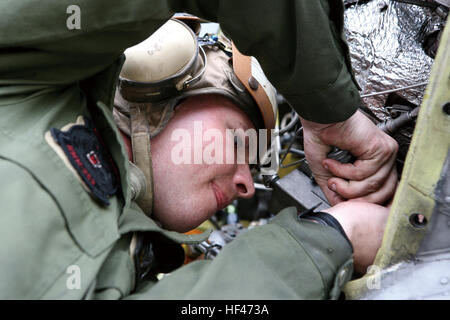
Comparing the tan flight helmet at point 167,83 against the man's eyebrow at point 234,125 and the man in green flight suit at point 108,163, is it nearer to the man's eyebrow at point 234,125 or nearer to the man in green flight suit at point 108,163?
the man's eyebrow at point 234,125

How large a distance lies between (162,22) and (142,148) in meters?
0.45

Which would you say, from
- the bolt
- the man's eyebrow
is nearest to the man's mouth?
the man's eyebrow

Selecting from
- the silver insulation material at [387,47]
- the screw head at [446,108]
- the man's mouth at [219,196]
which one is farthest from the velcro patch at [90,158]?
the silver insulation material at [387,47]

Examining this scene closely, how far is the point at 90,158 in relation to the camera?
995 millimetres

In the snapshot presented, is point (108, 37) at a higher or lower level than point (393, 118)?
higher

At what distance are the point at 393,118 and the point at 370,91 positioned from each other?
129 millimetres

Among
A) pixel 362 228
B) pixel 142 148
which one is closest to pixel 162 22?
A: pixel 142 148

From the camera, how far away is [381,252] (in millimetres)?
945

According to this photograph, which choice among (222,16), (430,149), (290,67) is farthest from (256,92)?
(430,149)

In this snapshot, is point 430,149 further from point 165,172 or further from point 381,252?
point 165,172

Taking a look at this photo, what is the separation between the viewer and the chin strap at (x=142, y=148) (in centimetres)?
134

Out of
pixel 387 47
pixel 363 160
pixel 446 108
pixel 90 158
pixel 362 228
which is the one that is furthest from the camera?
pixel 387 47

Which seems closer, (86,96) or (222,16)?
(222,16)
